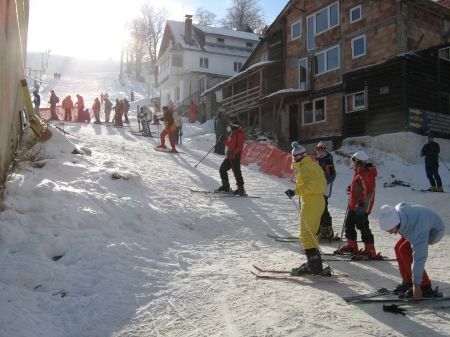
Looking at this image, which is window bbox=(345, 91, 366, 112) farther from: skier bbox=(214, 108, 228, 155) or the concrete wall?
the concrete wall

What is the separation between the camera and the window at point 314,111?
23.2 metres

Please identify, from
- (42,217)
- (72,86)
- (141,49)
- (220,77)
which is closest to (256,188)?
A: (42,217)

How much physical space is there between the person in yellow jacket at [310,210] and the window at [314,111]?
18.2m

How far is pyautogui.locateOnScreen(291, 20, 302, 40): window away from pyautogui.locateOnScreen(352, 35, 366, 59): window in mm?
4669

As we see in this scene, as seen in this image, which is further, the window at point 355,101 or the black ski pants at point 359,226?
the window at point 355,101

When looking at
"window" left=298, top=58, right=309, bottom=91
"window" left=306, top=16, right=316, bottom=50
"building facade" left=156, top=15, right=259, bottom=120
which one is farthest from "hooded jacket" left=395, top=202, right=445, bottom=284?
"building facade" left=156, top=15, right=259, bottom=120

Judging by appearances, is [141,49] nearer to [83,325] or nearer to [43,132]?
[43,132]

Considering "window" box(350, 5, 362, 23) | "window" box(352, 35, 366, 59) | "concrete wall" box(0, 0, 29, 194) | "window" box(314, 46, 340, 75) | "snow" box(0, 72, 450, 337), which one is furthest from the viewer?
"window" box(314, 46, 340, 75)

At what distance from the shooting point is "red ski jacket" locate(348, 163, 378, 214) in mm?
6277

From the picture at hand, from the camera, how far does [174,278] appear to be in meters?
5.12

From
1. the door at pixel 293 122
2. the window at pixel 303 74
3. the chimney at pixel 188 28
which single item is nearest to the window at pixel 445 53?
the window at pixel 303 74

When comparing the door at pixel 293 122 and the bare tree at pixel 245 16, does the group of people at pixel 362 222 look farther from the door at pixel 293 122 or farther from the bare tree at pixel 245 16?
the bare tree at pixel 245 16

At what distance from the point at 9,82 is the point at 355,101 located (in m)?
17.3

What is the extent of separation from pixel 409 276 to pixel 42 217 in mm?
4691
